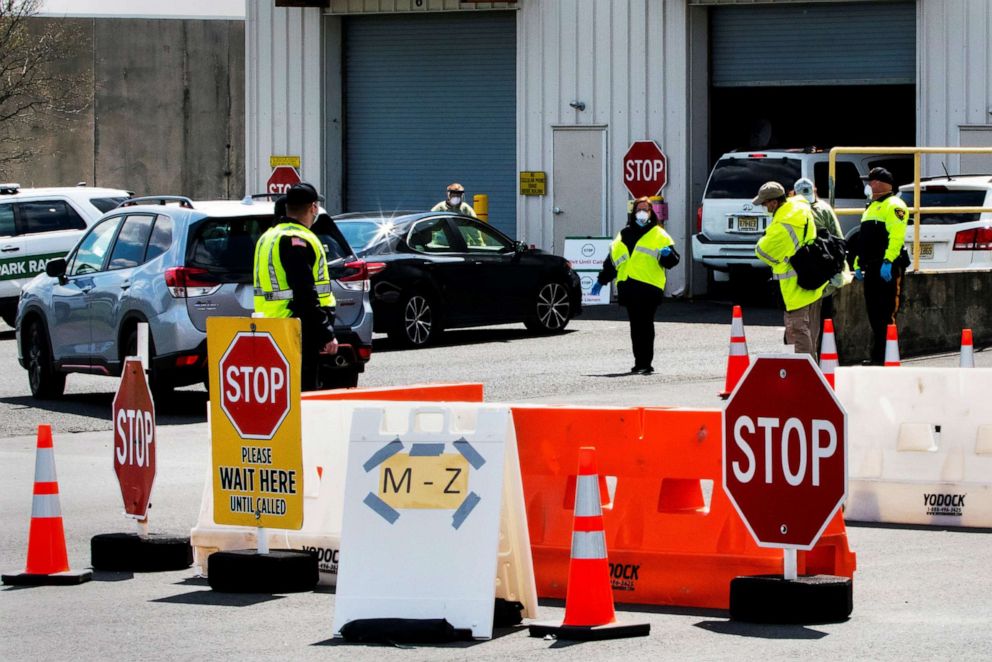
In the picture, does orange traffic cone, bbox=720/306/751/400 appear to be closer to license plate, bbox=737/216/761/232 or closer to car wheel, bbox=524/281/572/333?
car wheel, bbox=524/281/572/333

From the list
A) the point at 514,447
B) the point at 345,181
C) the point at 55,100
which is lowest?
the point at 514,447

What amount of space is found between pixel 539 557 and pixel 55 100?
38.5 metres

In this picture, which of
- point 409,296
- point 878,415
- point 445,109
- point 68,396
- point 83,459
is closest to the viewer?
point 878,415

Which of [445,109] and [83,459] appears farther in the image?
[445,109]

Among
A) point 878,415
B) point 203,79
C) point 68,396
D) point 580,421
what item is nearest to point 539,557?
point 580,421

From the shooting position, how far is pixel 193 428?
15.1m

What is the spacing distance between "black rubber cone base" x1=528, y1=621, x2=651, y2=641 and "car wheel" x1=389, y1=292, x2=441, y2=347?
14.0 m

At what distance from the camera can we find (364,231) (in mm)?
22203

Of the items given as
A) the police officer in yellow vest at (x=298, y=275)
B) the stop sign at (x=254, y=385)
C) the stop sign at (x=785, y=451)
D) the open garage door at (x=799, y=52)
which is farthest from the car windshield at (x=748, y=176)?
the stop sign at (x=785, y=451)

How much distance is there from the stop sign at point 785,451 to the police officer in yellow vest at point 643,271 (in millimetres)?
10322

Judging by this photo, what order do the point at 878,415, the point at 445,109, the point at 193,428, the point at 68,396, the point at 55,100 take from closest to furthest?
the point at 878,415 < the point at 193,428 < the point at 68,396 < the point at 445,109 < the point at 55,100

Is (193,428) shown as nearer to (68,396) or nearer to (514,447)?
(68,396)

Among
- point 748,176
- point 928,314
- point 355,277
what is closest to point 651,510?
point 355,277

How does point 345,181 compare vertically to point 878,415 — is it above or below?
above
